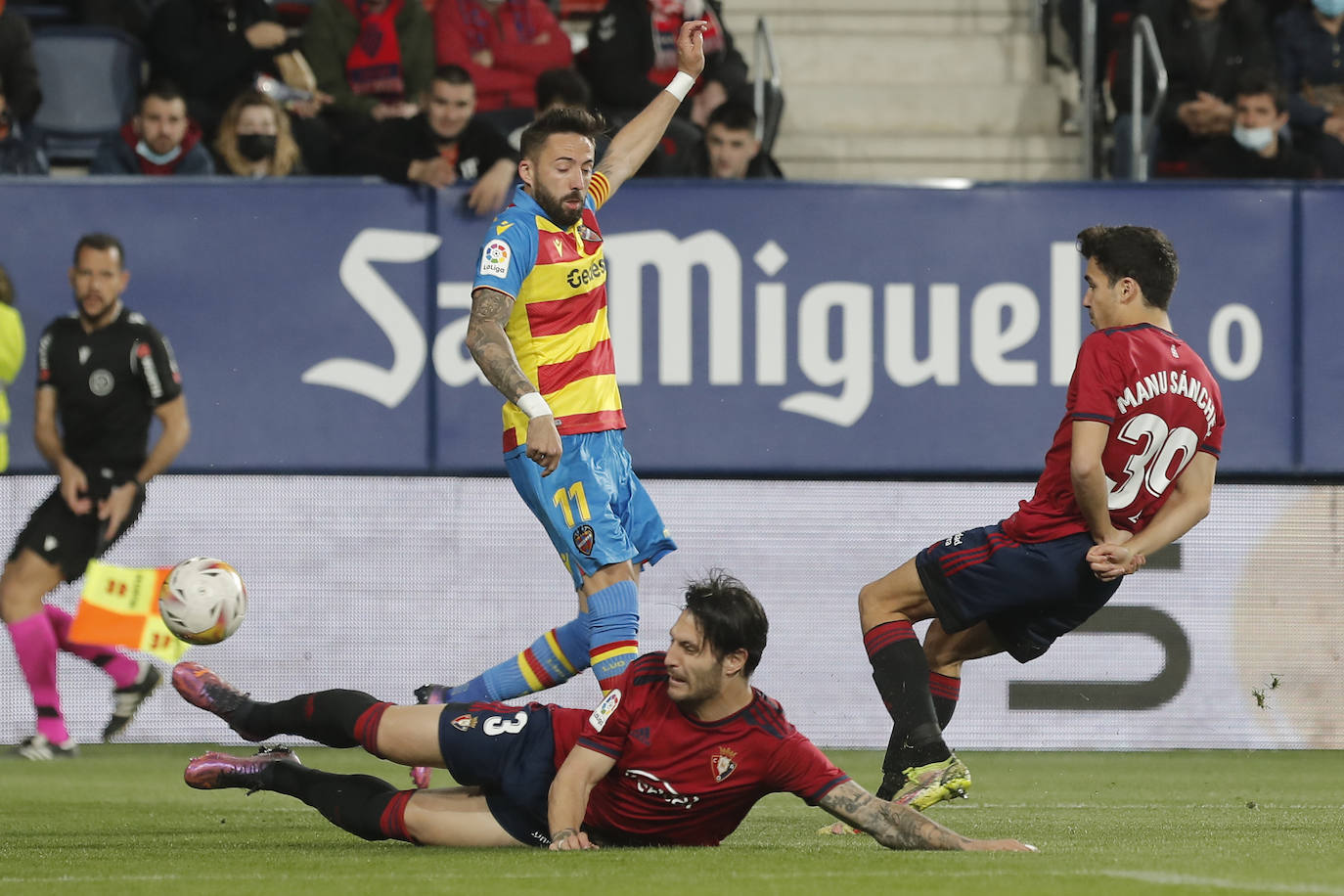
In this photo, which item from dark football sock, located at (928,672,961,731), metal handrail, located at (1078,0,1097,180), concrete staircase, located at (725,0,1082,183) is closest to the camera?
dark football sock, located at (928,672,961,731)

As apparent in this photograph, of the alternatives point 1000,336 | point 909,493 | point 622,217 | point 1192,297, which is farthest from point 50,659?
point 1192,297

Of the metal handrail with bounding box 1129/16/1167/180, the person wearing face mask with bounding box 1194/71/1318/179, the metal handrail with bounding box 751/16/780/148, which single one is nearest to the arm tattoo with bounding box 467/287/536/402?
the metal handrail with bounding box 751/16/780/148

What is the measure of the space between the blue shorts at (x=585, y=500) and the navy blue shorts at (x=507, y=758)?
4.13ft

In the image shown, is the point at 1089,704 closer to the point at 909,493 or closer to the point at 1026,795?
the point at 909,493

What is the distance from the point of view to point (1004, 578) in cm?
625

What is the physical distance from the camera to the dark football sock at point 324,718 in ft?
18.8

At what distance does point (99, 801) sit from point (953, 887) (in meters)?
3.90

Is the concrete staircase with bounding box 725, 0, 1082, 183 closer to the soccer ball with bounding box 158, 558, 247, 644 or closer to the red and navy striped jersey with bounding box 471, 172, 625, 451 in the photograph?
the red and navy striped jersey with bounding box 471, 172, 625, 451

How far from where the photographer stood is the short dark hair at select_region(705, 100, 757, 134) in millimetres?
10516

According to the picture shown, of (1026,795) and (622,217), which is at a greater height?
(622,217)

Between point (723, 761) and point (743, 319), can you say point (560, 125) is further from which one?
A: point (743, 319)

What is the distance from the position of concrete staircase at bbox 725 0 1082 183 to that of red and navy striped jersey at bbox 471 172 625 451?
555cm

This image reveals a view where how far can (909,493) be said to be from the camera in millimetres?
9945

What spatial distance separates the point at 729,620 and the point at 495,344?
1626 mm
